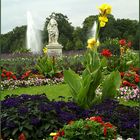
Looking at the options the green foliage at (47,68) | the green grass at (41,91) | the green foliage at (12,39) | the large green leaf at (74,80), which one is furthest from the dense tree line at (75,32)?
Answer: the large green leaf at (74,80)

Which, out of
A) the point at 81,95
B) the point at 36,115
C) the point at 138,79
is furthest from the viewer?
the point at 138,79

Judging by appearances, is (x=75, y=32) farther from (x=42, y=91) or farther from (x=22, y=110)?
(x=22, y=110)

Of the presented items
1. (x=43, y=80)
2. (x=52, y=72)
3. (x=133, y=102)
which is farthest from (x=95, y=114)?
(x=52, y=72)

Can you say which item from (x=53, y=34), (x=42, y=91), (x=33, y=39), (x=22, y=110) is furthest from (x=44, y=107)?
(x=33, y=39)

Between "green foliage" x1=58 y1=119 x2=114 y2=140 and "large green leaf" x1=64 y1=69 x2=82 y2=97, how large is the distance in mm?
2619

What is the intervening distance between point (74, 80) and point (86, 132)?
2726mm

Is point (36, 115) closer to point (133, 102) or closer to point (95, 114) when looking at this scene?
point (95, 114)

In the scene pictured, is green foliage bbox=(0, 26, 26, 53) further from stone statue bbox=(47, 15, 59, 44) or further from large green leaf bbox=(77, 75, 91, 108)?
large green leaf bbox=(77, 75, 91, 108)

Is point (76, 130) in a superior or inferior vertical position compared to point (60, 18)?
inferior

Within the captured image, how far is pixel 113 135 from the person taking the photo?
5.02 metres

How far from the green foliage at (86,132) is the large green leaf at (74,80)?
8.59ft

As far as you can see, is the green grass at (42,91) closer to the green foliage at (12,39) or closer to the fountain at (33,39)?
the fountain at (33,39)

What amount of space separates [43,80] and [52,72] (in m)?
1.04

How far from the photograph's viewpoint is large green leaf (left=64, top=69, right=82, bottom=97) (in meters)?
7.59
